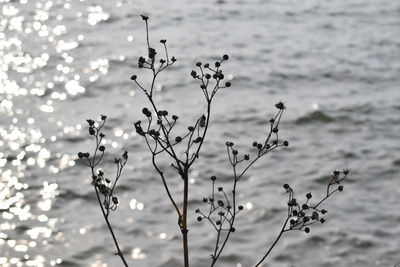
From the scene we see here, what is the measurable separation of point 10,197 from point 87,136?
2.79 feet

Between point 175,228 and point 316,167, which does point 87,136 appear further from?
point 316,167

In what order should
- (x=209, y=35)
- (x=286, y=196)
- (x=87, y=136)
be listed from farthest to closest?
(x=209, y=35), (x=87, y=136), (x=286, y=196)

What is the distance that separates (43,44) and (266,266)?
331 cm

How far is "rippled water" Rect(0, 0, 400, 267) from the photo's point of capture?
391 centimetres

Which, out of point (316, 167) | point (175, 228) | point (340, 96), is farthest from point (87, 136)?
point (340, 96)

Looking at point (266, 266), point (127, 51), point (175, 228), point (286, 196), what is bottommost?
point (266, 266)

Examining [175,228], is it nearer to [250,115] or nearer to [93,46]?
[250,115]

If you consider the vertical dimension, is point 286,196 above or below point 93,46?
below

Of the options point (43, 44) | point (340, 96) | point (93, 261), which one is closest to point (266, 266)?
point (93, 261)

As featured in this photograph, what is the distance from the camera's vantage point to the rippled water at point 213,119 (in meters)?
3.91

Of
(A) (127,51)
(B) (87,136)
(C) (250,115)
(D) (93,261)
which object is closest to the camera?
(D) (93,261)

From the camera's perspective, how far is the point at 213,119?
5168 mm

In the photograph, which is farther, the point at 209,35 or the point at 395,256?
the point at 209,35

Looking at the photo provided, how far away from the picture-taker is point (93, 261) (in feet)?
12.2
